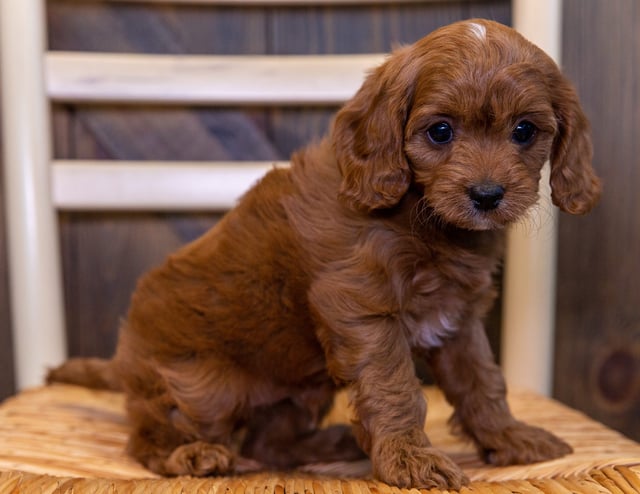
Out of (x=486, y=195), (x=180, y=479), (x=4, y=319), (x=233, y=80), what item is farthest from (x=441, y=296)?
(x=4, y=319)

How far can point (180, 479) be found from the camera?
1.24 meters

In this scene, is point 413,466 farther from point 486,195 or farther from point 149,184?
point 149,184

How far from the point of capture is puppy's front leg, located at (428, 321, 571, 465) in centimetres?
141

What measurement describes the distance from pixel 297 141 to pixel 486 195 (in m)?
1.11

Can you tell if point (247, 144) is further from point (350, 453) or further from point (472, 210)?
point (472, 210)

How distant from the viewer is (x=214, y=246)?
148 cm

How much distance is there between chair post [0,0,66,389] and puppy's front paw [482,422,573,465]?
1.13 m

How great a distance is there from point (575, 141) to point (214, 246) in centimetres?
69

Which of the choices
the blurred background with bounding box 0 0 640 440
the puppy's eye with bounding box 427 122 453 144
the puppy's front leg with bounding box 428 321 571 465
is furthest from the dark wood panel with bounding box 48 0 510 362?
the puppy's eye with bounding box 427 122 453 144

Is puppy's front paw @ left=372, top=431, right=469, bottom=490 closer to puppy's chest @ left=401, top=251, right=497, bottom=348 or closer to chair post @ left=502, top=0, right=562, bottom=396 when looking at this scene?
puppy's chest @ left=401, top=251, right=497, bottom=348

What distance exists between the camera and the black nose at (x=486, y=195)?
1.16m

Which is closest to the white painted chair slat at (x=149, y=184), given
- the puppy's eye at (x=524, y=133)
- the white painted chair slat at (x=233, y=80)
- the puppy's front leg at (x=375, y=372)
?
the white painted chair slat at (x=233, y=80)

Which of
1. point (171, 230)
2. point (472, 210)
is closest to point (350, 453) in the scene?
point (472, 210)

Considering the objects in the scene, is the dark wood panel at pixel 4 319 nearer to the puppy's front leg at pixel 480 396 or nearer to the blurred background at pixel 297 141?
the blurred background at pixel 297 141
